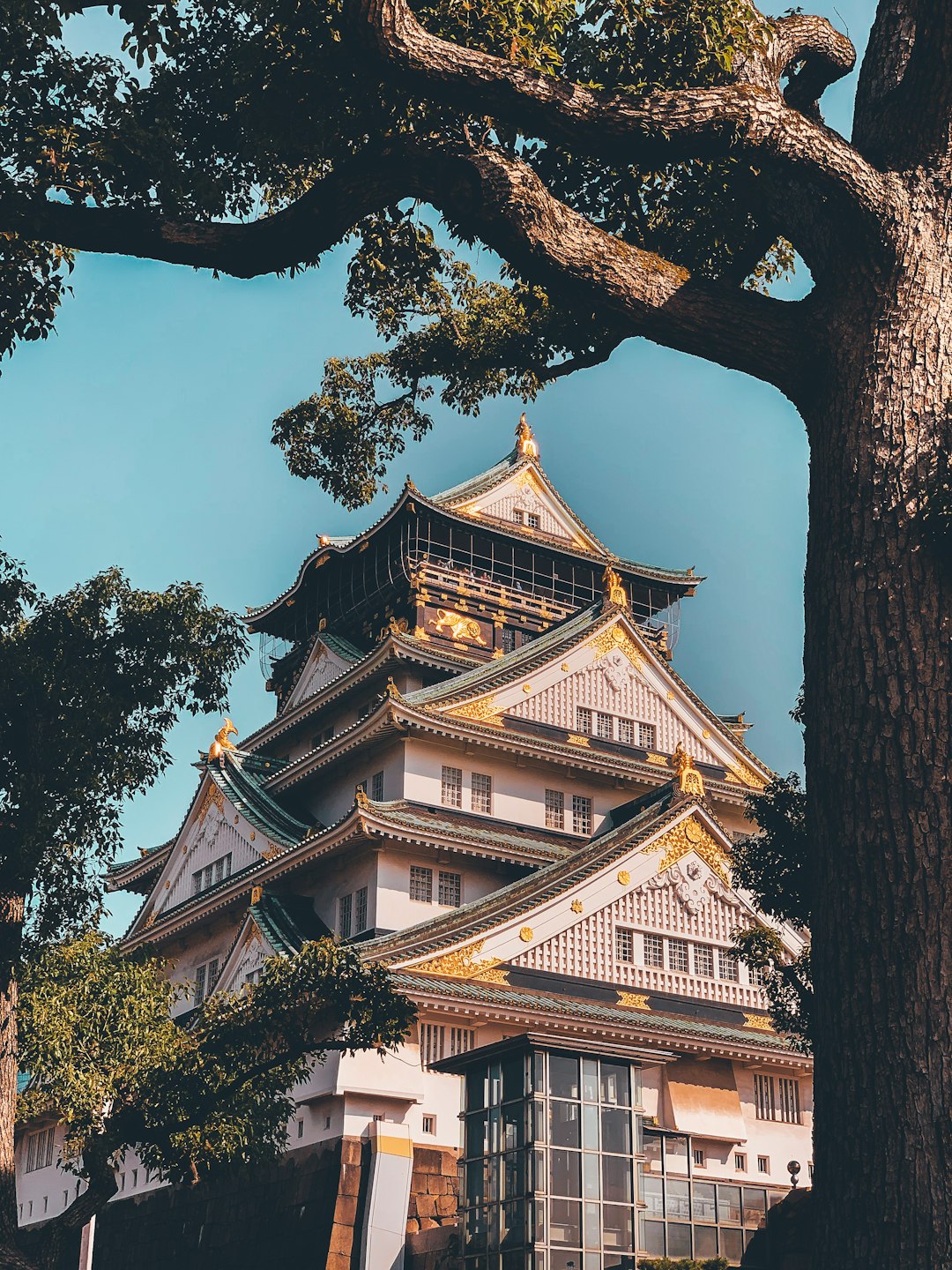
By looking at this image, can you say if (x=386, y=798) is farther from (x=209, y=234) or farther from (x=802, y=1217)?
(x=209, y=234)

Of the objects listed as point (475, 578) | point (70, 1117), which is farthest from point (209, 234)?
point (475, 578)

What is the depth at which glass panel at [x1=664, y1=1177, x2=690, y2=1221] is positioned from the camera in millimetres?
22250

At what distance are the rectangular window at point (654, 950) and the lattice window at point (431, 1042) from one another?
529cm

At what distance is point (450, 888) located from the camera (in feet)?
109

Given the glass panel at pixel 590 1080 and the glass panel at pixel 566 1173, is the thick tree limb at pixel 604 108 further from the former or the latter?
the glass panel at pixel 566 1173

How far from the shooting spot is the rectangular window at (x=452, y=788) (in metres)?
34.6

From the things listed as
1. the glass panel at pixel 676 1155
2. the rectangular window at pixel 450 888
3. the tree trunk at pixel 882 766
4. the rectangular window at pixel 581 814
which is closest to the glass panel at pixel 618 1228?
the glass panel at pixel 676 1155

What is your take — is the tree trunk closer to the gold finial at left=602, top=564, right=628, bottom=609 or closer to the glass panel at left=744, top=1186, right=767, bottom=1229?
the glass panel at left=744, top=1186, right=767, bottom=1229

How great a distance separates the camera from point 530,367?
14578mm

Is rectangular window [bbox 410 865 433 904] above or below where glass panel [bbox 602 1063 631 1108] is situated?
above

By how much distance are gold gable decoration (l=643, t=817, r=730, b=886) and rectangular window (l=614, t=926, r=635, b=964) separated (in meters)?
1.68

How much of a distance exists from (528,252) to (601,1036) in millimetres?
22502

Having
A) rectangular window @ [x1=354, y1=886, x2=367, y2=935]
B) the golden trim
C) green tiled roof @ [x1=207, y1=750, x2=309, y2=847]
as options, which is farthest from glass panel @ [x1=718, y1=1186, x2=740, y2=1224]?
green tiled roof @ [x1=207, y1=750, x2=309, y2=847]

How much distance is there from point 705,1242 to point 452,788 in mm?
14541
